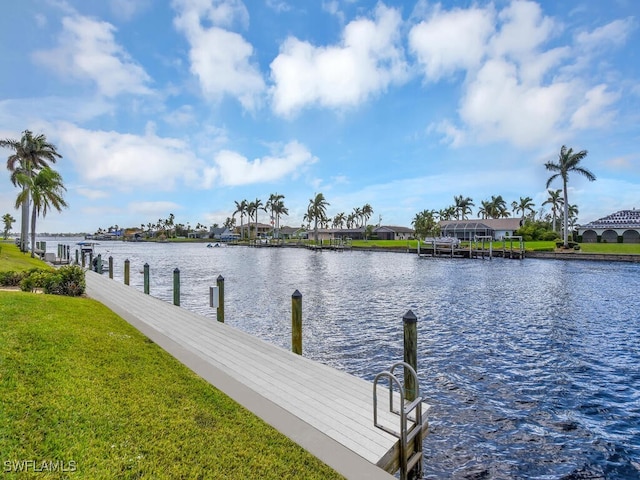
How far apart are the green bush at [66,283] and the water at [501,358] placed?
16.2 feet

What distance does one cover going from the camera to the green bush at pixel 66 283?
13148 millimetres

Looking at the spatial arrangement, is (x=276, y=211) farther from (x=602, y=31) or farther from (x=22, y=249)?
(x=602, y=31)

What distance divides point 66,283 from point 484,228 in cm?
7948

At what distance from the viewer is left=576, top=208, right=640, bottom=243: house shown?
6122cm

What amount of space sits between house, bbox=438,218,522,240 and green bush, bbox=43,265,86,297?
248 feet

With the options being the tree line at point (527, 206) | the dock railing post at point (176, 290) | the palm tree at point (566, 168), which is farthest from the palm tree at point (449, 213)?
the dock railing post at point (176, 290)

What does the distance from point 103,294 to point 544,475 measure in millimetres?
16766

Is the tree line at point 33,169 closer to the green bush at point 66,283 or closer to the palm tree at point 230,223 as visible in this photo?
the green bush at point 66,283

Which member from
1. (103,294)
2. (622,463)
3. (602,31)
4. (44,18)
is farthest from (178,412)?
(602,31)

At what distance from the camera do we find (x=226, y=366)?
24.6 feet

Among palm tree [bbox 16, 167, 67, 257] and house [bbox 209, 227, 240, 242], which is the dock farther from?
house [bbox 209, 227, 240, 242]

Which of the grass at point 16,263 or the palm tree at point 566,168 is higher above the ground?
the palm tree at point 566,168

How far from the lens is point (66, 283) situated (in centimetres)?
1360

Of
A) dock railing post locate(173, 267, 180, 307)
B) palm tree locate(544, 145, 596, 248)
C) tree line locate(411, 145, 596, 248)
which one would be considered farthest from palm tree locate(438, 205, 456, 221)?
dock railing post locate(173, 267, 180, 307)
